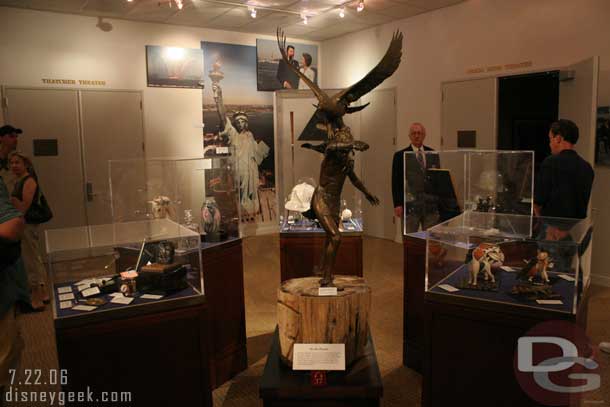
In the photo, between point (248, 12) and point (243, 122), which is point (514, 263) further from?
point (243, 122)

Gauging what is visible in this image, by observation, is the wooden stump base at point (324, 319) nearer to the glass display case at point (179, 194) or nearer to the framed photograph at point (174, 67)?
the glass display case at point (179, 194)

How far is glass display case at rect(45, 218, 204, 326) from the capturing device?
218cm

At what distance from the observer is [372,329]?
382 centimetres

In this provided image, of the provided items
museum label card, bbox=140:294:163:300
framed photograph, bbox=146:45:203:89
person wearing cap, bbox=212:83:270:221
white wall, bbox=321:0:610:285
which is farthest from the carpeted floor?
framed photograph, bbox=146:45:203:89

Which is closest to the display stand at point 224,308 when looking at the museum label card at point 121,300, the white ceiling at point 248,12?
the museum label card at point 121,300

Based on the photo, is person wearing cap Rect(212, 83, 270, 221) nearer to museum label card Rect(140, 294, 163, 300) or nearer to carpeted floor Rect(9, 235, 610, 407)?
carpeted floor Rect(9, 235, 610, 407)

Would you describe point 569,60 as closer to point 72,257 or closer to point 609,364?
point 609,364

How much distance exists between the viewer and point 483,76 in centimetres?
563

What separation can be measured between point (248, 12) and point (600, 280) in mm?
5115

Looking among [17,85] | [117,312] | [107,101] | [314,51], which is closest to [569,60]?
[314,51]

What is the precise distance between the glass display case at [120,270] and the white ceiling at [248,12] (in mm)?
4002

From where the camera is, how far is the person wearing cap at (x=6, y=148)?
4180mm

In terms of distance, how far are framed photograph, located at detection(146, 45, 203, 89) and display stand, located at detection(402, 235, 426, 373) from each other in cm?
469

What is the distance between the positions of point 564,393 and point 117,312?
202 cm
